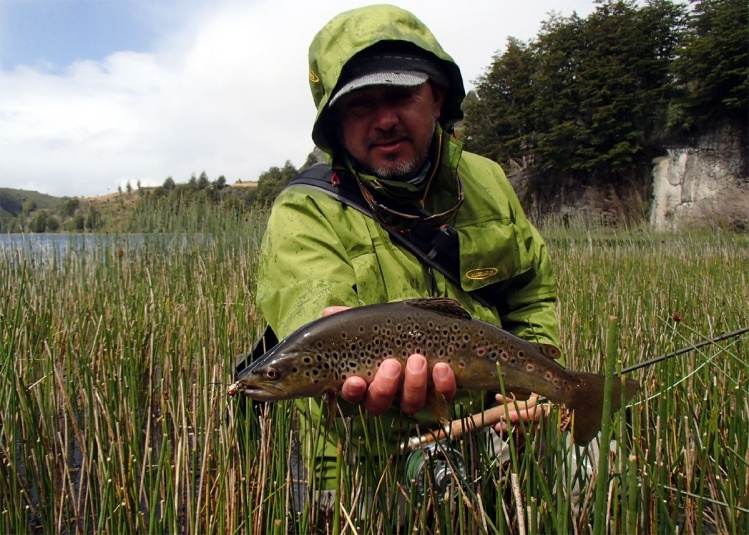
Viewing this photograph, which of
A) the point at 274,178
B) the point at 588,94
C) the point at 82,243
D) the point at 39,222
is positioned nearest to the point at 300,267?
the point at 82,243

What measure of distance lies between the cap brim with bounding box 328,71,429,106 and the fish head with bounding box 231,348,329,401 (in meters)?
0.99

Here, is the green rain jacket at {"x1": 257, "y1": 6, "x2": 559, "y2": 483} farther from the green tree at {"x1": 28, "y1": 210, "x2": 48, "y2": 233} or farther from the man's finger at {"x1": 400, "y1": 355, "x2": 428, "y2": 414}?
the green tree at {"x1": 28, "y1": 210, "x2": 48, "y2": 233}

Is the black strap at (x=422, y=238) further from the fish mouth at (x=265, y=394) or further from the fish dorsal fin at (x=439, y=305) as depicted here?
the fish mouth at (x=265, y=394)

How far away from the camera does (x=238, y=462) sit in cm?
204

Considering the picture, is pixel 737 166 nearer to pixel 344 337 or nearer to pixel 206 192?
pixel 206 192

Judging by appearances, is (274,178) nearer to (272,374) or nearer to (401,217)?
(401,217)

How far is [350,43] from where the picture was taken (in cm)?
206

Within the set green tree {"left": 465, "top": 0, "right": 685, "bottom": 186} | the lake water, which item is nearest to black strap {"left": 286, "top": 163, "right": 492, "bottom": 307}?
the lake water

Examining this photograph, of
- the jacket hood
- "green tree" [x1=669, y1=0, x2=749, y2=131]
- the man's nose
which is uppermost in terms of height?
"green tree" [x1=669, y1=0, x2=749, y2=131]

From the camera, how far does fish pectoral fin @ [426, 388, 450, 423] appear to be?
5.00 ft

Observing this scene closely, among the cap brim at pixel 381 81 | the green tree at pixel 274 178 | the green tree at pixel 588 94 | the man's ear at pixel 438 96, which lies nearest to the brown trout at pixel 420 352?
the cap brim at pixel 381 81

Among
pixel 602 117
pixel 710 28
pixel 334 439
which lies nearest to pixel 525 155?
pixel 602 117

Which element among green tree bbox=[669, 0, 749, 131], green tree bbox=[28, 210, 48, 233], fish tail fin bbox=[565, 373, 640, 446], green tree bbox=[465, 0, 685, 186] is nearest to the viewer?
fish tail fin bbox=[565, 373, 640, 446]

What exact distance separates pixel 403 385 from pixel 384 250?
2.10ft
